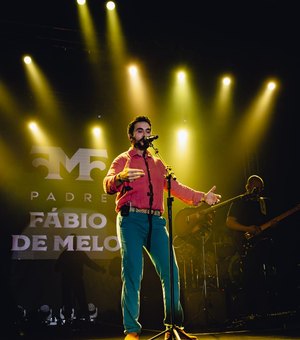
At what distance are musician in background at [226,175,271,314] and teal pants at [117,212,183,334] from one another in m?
2.36

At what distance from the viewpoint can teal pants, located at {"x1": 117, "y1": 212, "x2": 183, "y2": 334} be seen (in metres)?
3.15

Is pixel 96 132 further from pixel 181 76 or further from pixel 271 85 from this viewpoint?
pixel 271 85

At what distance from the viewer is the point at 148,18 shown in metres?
7.15

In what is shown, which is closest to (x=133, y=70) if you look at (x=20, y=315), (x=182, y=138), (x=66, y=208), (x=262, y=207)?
(x=182, y=138)

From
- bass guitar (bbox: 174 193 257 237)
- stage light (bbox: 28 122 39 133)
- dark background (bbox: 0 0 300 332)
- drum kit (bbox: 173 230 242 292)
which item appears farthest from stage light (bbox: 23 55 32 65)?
drum kit (bbox: 173 230 242 292)

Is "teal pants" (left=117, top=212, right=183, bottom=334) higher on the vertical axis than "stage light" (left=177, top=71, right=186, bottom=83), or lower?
lower

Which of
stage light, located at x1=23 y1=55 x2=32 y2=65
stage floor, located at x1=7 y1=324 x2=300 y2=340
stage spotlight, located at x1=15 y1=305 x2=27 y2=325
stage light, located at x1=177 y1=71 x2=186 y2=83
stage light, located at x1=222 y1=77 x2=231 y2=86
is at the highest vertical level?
stage light, located at x1=177 y1=71 x2=186 y2=83

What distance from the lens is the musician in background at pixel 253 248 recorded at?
217 inches

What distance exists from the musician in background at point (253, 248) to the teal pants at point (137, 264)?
2.36 metres

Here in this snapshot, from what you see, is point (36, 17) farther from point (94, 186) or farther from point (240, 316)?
point (240, 316)

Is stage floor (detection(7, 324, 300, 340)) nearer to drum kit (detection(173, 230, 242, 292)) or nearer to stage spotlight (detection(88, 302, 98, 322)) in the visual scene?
stage spotlight (detection(88, 302, 98, 322))

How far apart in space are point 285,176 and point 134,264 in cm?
654

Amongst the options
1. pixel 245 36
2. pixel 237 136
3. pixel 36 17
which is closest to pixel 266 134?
pixel 237 136

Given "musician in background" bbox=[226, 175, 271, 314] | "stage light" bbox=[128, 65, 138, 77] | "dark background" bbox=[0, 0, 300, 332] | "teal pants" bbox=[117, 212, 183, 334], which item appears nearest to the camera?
"teal pants" bbox=[117, 212, 183, 334]
